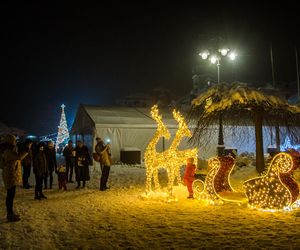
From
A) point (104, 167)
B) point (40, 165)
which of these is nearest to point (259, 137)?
point (104, 167)

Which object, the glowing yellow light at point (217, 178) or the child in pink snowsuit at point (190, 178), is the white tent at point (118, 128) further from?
the glowing yellow light at point (217, 178)

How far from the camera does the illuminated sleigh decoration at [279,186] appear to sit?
24.5 ft

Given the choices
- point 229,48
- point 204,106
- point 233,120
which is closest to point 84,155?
point 204,106

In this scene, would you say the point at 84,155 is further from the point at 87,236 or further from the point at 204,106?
the point at 87,236

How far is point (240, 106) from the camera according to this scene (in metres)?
11.6

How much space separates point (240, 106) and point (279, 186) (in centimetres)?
451

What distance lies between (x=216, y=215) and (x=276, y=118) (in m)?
6.45

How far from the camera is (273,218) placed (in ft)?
23.0

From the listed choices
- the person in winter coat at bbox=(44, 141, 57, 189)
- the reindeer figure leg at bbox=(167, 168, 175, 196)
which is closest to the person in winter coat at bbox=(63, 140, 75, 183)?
the person in winter coat at bbox=(44, 141, 57, 189)

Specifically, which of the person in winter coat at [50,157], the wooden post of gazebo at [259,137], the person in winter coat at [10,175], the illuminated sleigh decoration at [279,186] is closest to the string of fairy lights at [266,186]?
the illuminated sleigh decoration at [279,186]

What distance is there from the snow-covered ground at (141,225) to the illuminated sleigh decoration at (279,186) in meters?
0.25

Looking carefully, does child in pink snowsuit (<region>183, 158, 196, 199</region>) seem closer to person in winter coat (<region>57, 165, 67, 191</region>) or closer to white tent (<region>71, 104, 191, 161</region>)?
person in winter coat (<region>57, 165, 67, 191</region>)

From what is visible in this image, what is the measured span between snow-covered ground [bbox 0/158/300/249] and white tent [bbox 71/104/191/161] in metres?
12.0

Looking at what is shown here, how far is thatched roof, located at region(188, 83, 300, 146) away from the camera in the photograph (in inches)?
436
